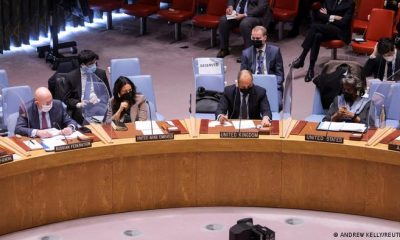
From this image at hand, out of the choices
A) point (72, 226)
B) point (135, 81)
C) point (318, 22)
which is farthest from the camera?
point (318, 22)

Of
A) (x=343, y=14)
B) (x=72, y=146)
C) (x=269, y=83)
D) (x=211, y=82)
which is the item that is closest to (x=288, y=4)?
(x=343, y=14)

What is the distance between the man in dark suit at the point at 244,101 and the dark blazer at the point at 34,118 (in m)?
1.40

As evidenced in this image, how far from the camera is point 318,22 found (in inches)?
A: 461

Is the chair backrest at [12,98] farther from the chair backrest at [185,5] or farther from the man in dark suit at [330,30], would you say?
the chair backrest at [185,5]

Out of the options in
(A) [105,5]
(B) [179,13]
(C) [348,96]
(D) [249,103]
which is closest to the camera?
(C) [348,96]

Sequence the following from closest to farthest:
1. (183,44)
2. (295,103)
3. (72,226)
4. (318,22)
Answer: (72,226) → (295,103) → (318,22) → (183,44)

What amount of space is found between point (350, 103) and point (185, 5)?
556 cm

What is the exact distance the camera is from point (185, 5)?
13031 millimetres

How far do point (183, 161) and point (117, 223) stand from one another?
2.42 feet

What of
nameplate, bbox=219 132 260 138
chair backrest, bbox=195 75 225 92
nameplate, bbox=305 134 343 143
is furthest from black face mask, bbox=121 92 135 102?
nameplate, bbox=305 134 343 143

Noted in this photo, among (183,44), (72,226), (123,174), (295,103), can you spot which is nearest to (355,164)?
(123,174)

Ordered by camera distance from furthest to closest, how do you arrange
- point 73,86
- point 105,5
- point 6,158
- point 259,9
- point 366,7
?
point 105,5
point 366,7
point 259,9
point 73,86
point 6,158

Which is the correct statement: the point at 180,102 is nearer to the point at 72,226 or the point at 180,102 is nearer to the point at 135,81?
the point at 135,81

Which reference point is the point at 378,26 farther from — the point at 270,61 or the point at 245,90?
the point at 245,90
